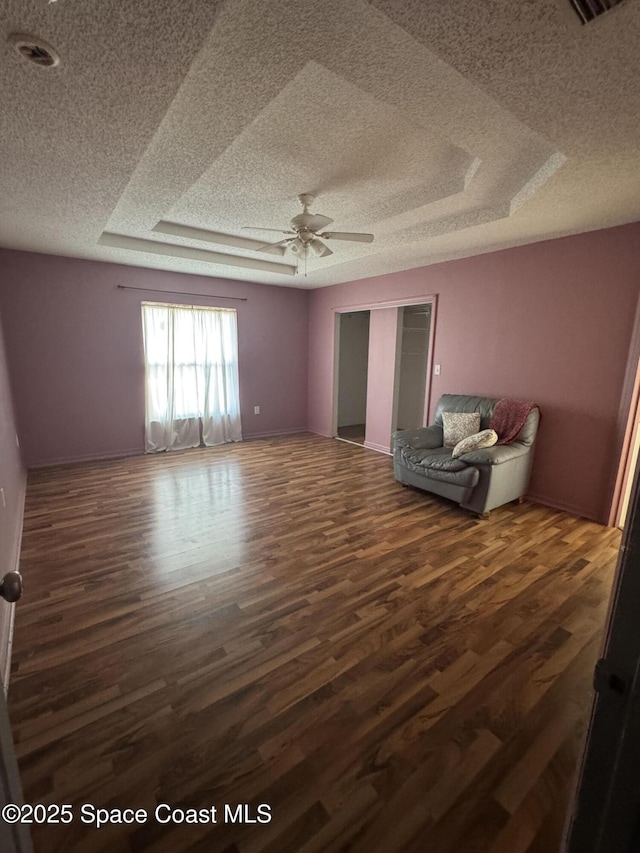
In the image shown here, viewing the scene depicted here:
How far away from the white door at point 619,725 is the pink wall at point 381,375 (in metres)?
4.60

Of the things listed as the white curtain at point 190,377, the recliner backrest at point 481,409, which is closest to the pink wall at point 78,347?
the white curtain at point 190,377

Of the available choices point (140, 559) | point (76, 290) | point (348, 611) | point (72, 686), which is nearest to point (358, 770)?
point (348, 611)

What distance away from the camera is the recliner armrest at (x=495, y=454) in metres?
3.11

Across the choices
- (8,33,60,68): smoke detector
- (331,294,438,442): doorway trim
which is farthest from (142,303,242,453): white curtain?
(8,33,60,68): smoke detector

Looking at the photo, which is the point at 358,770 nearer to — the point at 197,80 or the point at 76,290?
the point at 197,80

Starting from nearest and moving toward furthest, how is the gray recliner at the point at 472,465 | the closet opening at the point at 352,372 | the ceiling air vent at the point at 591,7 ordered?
1. the ceiling air vent at the point at 591,7
2. the gray recliner at the point at 472,465
3. the closet opening at the point at 352,372

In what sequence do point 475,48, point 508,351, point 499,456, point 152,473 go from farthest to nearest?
point 152,473 → point 508,351 → point 499,456 → point 475,48

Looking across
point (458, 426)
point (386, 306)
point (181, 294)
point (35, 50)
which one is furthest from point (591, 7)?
point (181, 294)

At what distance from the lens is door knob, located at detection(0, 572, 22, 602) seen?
799 millimetres

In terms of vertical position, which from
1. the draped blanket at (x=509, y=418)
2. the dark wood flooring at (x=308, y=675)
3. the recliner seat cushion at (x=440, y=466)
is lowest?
the dark wood flooring at (x=308, y=675)

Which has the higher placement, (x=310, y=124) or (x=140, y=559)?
(x=310, y=124)

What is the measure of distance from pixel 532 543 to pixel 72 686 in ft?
9.74

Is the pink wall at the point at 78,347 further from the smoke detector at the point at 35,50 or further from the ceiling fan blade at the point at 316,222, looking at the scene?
the smoke detector at the point at 35,50

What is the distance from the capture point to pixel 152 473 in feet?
14.1
